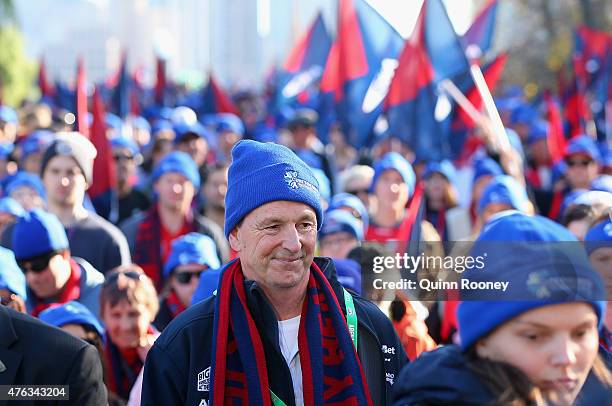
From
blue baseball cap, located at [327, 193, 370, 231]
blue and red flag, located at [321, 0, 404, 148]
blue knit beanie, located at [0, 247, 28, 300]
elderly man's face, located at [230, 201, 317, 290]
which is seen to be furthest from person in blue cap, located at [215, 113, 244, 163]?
elderly man's face, located at [230, 201, 317, 290]

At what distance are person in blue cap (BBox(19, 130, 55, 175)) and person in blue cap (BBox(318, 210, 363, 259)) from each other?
137 inches

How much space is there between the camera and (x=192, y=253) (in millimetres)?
5688

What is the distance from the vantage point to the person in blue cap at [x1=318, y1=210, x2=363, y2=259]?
5953 millimetres

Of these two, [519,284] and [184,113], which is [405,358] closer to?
[519,284]

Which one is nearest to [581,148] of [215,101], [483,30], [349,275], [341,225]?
[341,225]

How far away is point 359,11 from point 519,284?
8194mm

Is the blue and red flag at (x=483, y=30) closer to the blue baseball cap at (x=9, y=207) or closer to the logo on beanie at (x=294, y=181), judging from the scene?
the blue baseball cap at (x=9, y=207)

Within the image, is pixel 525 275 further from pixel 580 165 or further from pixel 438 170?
Answer: pixel 580 165

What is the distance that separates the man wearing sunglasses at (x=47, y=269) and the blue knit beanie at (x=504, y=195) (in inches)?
102

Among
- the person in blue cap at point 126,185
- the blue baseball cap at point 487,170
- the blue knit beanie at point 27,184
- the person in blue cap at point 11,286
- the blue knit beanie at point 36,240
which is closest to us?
the person in blue cap at point 11,286

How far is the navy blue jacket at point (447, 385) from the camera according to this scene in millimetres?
2178

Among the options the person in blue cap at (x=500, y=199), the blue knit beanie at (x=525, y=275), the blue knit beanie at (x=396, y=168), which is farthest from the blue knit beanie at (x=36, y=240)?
the blue knit beanie at (x=525, y=275)

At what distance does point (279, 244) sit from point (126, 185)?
597 centimetres

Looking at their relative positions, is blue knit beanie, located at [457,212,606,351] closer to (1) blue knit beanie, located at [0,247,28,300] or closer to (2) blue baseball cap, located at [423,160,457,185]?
(1) blue knit beanie, located at [0,247,28,300]
